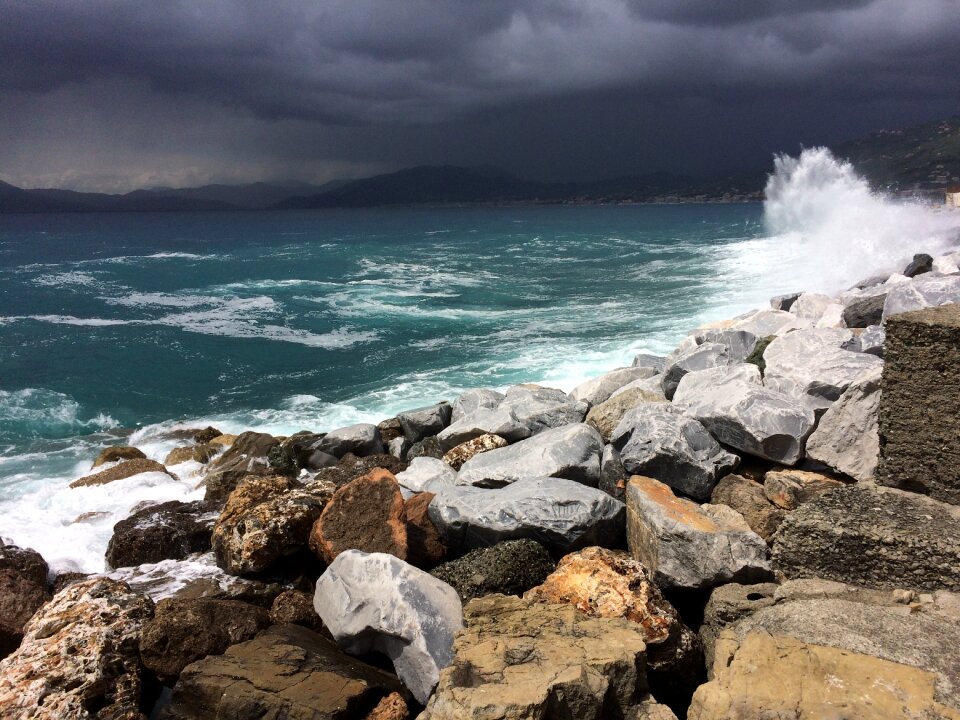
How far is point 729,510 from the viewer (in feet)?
15.9

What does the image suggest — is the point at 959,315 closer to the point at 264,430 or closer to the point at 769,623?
Result: the point at 769,623

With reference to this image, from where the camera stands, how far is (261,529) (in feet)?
17.0

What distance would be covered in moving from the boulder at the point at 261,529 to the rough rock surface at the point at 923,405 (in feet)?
13.7

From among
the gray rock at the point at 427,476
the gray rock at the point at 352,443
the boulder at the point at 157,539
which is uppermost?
the gray rock at the point at 427,476

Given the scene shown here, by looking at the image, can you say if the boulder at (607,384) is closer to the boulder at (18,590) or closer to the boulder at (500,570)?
the boulder at (500,570)

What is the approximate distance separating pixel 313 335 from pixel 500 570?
56.4ft

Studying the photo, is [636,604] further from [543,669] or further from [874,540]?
[874,540]

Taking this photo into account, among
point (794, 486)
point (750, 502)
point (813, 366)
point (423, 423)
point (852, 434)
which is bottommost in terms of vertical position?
point (423, 423)

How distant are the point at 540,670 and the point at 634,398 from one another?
15.0 feet

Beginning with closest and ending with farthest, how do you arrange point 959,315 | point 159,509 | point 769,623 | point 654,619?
point 769,623
point 654,619
point 959,315
point 159,509

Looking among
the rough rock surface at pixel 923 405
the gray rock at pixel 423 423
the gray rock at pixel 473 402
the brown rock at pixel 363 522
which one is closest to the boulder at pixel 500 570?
the brown rock at pixel 363 522

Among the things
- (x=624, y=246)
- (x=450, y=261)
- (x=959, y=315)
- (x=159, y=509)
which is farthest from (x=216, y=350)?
(x=624, y=246)

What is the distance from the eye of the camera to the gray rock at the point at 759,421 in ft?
17.7

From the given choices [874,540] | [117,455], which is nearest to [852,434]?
[874,540]
